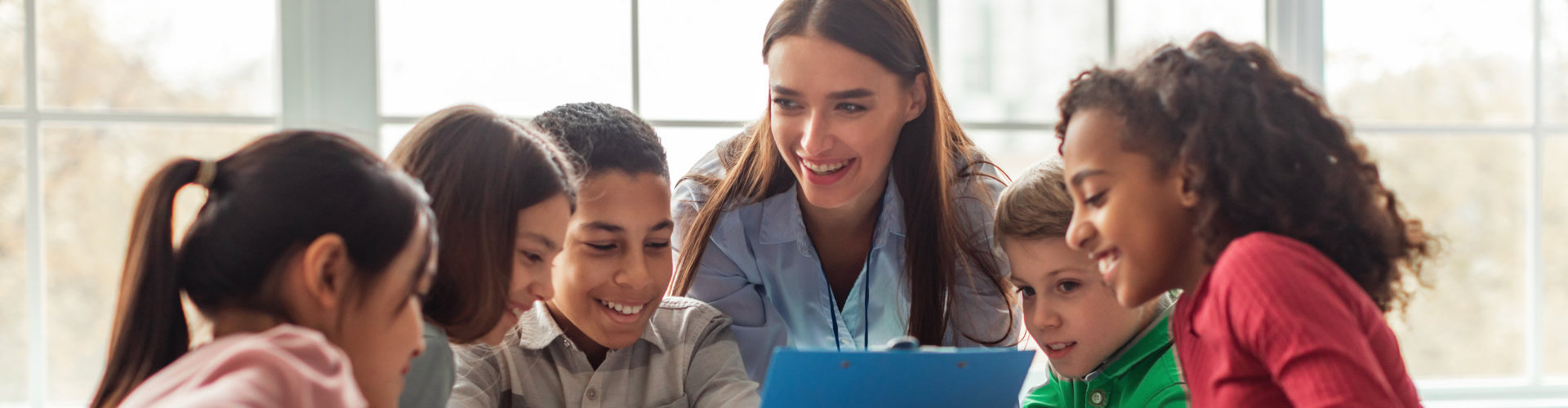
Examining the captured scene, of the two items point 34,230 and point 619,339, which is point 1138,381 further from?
point 34,230

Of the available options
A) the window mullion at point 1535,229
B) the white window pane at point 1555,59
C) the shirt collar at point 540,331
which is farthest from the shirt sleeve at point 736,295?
the white window pane at point 1555,59

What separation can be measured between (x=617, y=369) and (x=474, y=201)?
37cm

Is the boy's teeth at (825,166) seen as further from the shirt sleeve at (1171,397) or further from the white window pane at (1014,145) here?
the white window pane at (1014,145)

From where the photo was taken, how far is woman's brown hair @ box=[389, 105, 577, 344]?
121 cm

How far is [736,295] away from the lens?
1.67 m

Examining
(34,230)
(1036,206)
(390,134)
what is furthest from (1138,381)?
(34,230)

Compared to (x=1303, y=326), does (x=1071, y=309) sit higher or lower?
lower

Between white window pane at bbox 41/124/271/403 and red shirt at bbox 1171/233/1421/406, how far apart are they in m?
1.68

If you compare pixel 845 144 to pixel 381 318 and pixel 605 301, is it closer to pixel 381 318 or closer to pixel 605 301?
pixel 605 301

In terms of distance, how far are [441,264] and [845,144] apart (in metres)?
0.60

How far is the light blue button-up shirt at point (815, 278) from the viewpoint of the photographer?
167 cm

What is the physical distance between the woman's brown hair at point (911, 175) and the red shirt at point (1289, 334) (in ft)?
2.22

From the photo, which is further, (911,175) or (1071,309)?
(911,175)

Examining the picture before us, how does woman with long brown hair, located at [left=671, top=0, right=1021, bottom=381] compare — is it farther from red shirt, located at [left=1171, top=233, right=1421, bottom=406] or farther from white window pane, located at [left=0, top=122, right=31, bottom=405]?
white window pane, located at [left=0, top=122, right=31, bottom=405]
